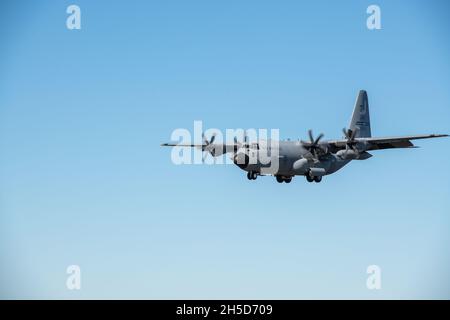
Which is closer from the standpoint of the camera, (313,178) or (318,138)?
(318,138)

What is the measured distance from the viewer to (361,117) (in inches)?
2923

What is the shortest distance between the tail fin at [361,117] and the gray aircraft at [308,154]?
676 cm

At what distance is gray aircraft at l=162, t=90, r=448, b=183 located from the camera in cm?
6303

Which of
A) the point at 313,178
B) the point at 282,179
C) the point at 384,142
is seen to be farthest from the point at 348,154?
the point at 282,179

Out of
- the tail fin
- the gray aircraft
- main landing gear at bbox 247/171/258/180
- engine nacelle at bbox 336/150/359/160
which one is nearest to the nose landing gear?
the gray aircraft

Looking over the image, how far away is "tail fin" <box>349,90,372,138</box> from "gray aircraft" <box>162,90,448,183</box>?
676 cm

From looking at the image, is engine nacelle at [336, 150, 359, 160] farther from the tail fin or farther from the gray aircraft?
the tail fin

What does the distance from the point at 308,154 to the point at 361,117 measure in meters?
11.8

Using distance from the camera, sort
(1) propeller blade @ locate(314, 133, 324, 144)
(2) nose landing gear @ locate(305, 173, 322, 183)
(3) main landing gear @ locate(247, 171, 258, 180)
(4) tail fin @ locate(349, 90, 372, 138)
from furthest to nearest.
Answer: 1. (4) tail fin @ locate(349, 90, 372, 138)
2. (2) nose landing gear @ locate(305, 173, 322, 183)
3. (1) propeller blade @ locate(314, 133, 324, 144)
4. (3) main landing gear @ locate(247, 171, 258, 180)

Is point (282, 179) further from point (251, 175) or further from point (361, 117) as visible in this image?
point (361, 117)

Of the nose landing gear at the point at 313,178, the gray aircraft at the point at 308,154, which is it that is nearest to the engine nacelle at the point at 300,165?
the gray aircraft at the point at 308,154
